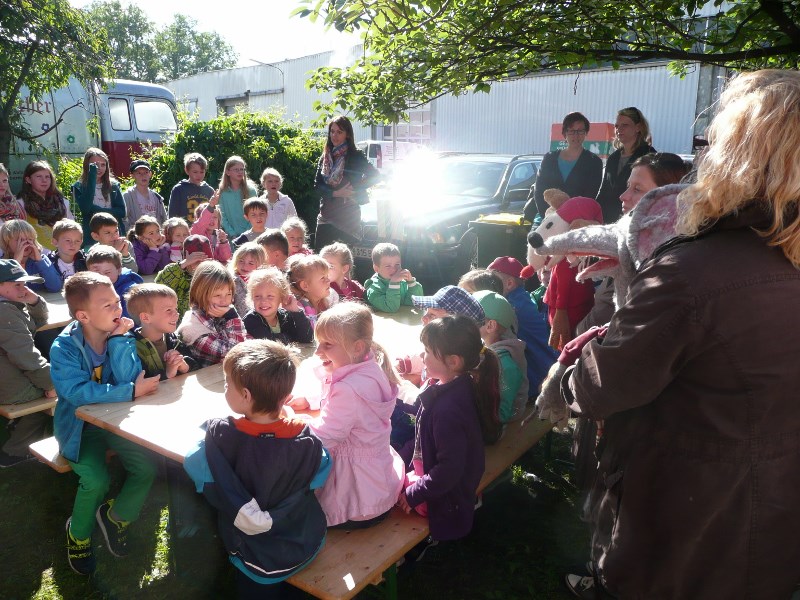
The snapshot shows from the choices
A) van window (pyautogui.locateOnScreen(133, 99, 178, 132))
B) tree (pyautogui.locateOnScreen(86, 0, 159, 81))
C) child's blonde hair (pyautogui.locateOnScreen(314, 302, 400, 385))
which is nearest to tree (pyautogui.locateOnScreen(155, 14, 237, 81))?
tree (pyautogui.locateOnScreen(86, 0, 159, 81))

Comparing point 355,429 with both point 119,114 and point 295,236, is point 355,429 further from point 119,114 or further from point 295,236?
point 119,114

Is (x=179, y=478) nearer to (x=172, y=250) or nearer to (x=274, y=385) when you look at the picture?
(x=274, y=385)

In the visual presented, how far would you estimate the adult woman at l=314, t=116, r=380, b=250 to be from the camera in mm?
6059

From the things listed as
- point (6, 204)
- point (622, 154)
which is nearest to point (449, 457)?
point (622, 154)

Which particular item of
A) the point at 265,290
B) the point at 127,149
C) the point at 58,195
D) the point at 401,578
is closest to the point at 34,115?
the point at 127,149

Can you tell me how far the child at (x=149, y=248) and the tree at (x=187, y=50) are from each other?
62316mm

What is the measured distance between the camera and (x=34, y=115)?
1031cm

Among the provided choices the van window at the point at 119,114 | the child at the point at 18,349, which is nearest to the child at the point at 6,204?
the child at the point at 18,349

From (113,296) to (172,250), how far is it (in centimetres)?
286

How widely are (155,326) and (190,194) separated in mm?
4202

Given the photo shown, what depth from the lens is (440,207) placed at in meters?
8.11

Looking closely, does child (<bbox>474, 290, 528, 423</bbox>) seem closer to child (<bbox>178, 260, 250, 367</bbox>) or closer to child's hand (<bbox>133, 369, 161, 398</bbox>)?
child (<bbox>178, 260, 250, 367</bbox>)

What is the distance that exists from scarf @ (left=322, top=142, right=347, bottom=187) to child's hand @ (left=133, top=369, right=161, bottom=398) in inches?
141

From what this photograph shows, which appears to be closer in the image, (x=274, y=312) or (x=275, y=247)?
(x=274, y=312)
